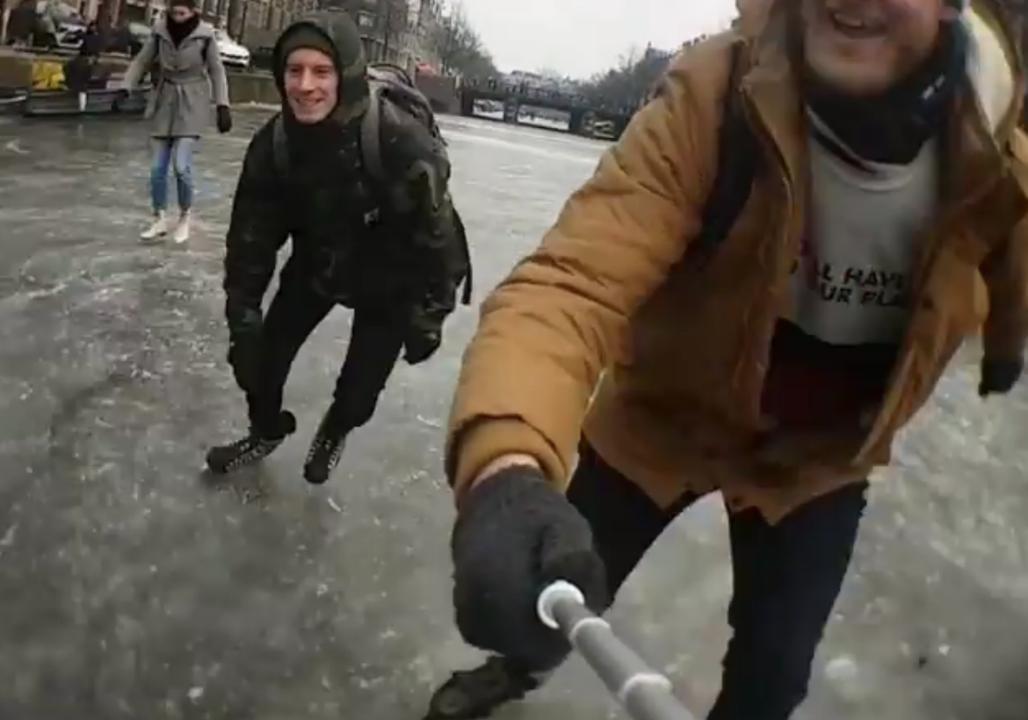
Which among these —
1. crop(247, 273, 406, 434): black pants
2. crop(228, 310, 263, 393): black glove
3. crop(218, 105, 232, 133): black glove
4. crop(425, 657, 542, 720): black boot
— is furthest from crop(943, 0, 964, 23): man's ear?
crop(218, 105, 232, 133): black glove

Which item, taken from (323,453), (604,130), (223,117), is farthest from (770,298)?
(604,130)

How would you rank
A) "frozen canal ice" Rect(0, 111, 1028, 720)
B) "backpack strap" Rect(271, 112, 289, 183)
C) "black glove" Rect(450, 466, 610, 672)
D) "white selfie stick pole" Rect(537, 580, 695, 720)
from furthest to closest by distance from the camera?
"backpack strap" Rect(271, 112, 289, 183), "frozen canal ice" Rect(0, 111, 1028, 720), "black glove" Rect(450, 466, 610, 672), "white selfie stick pole" Rect(537, 580, 695, 720)

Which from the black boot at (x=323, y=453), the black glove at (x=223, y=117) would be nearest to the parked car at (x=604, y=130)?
the black glove at (x=223, y=117)

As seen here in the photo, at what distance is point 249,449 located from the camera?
16.4 feet

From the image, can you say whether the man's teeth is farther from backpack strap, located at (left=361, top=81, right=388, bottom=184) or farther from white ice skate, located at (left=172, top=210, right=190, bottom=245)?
white ice skate, located at (left=172, top=210, right=190, bottom=245)

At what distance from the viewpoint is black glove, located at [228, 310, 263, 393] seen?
15.0ft

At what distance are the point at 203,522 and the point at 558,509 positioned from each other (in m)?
3.27

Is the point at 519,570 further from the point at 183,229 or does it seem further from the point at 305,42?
the point at 183,229

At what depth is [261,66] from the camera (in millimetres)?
45469

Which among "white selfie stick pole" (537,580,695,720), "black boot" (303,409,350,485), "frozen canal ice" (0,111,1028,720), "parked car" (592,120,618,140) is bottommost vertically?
"parked car" (592,120,618,140)

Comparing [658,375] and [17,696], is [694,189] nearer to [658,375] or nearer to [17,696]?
[658,375]

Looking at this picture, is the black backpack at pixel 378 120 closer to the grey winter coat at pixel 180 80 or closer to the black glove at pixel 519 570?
the black glove at pixel 519 570

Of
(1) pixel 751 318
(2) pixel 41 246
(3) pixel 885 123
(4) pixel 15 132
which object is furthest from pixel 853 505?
(4) pixel 15 132

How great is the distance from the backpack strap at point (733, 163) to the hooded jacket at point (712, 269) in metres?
0.01
